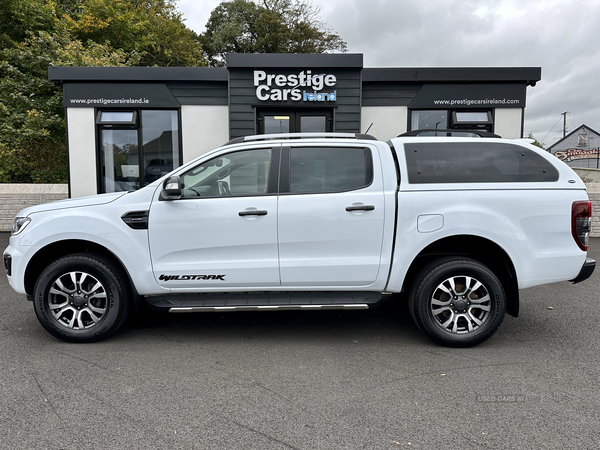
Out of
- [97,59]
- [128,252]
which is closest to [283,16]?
A: [97,59]

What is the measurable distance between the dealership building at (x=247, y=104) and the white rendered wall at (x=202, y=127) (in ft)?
0.08

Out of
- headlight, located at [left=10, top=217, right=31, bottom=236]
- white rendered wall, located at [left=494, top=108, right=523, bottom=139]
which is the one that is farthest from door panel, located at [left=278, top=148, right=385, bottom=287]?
white rendered wall, located at [left=494, top=108, right=523, bottom=139]

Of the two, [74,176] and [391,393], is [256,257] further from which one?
[74,176]

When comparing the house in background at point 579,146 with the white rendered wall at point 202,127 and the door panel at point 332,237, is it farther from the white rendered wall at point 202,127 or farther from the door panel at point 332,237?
the door panel at point 332,237

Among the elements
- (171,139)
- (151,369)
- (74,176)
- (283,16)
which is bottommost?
(151,369)

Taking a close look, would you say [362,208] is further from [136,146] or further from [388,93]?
[136,146]

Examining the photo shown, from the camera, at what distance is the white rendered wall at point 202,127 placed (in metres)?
11.0

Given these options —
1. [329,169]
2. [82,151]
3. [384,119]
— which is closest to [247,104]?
[384,119]

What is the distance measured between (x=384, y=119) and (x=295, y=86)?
243cm

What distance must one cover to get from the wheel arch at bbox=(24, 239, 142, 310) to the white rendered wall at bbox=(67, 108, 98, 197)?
7.21 m

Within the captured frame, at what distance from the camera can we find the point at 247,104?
1066 cm

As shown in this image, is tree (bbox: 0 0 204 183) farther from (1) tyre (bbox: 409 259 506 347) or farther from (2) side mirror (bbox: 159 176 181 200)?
(1) tyre (bbox: 409 259 506 347)

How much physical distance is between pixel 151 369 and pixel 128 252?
3.62ft

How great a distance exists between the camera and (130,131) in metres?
11.0
